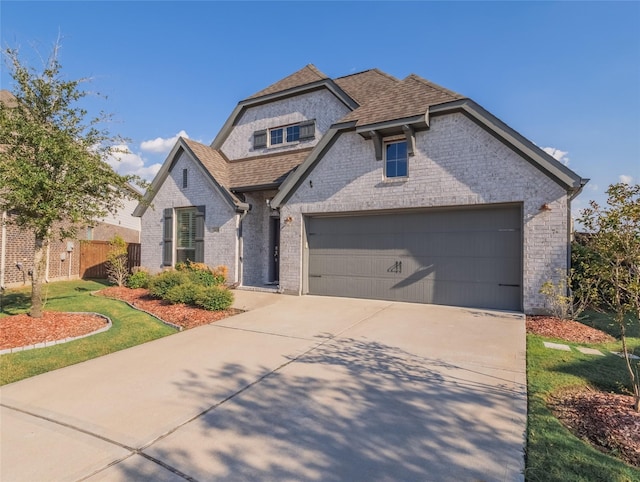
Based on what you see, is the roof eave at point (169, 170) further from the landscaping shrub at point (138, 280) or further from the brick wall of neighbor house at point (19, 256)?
the brick wall of neighbor house at point (19, 256)

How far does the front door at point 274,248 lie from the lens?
13.3m

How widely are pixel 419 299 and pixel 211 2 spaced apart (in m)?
10.7

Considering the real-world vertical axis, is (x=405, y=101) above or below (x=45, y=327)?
above

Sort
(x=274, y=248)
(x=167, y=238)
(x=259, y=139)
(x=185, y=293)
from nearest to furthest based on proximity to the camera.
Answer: (x=185, y=293)
(x=274, y=248)
(x=167, y=238)
(x=259, y=139)

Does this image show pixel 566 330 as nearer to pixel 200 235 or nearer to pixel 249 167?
pixel 249 167

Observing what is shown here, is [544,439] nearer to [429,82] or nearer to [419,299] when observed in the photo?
[419,299]

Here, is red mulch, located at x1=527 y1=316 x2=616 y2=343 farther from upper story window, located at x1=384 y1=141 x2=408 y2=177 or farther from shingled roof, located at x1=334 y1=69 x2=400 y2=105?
shingled roof, located at x1=334 y1=69 x2=400 y2=105

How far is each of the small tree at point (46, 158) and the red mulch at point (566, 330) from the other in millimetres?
9679

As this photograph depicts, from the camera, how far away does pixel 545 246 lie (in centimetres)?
784

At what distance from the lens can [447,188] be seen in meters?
8.91

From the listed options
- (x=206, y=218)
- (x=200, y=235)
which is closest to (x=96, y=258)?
(x=200, y=235)

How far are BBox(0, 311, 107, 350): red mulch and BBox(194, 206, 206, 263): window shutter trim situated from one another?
534 centimetres

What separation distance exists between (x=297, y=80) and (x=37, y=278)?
437 inches

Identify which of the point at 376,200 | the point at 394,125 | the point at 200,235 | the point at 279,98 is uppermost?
the point at 279,98
